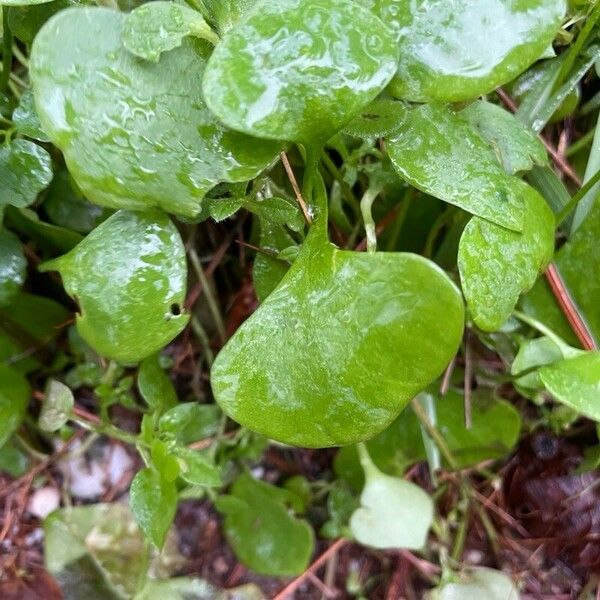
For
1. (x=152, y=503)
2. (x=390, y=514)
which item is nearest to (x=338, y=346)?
(x=152, y=503)

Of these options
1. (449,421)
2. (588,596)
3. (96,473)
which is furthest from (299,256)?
(588,596)

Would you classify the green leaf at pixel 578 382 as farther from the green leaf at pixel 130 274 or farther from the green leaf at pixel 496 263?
the green leaf at pixel 130 274

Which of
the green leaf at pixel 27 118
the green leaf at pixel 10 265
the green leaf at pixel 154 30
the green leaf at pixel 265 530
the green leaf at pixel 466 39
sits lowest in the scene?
the green leaf at pixel 265 530

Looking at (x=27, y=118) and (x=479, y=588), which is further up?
(x=27, y=118)

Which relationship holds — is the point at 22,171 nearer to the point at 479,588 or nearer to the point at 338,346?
the point at 338,346

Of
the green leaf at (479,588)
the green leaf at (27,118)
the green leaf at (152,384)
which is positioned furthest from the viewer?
the green leaf at (479,588)

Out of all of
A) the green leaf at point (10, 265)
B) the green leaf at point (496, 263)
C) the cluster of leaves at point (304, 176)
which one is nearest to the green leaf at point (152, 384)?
the cluster of leaves at point (304, 176)
